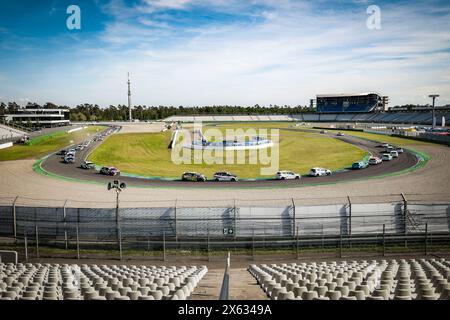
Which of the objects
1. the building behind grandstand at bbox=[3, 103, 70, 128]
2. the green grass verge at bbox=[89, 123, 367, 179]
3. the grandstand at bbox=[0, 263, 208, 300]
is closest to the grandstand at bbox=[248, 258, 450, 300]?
the grandstand at bbox=[0, 263, 208, 300]

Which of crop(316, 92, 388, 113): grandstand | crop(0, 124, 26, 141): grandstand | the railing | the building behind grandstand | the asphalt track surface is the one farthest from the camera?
crop(316, 92, 388, 113): grandstand

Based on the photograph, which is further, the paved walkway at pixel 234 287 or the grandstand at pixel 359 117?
the grandstand at pixel 359 117

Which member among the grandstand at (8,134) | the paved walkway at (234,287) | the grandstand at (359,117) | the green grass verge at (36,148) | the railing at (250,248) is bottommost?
the railing at (250,248)

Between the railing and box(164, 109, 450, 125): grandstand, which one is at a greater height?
box(164, 109, 450, 125): grandstand

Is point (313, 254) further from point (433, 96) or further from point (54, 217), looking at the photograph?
point (433, 96)

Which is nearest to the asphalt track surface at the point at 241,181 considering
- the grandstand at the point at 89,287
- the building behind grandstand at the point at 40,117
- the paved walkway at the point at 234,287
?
the paved walkway at the point at 234,287

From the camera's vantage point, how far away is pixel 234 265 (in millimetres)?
17609

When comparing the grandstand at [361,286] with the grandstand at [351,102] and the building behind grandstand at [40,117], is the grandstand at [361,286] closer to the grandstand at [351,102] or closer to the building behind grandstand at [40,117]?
the building behind grandstand at [40,117]

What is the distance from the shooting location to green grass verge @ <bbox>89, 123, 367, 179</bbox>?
45153 mm

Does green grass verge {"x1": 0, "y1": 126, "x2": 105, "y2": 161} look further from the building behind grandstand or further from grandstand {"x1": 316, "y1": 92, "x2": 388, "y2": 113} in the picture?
grandstand {"x1": 316, "y1": 92, "x2": 388, "y2": 113}

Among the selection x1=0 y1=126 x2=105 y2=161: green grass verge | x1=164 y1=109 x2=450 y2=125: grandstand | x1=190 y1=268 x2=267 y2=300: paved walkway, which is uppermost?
x1=164 y1=109 x2=450 y2=125: grandstand

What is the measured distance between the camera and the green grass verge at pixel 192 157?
45.2 m

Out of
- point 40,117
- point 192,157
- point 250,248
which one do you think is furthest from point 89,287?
point 40,117

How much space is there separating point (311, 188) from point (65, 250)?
72.0 ft
